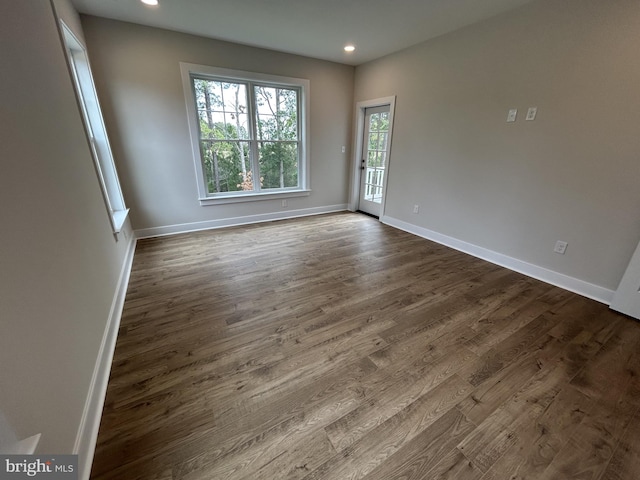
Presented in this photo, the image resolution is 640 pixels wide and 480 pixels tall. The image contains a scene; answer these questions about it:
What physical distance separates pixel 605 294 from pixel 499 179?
1.39 m

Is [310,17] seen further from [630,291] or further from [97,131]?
[630,291]

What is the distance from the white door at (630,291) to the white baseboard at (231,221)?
382 centimetres

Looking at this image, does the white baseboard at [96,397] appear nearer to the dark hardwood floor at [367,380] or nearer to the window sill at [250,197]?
the dark hardwood floor at [367,380]

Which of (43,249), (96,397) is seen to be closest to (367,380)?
(96,397)

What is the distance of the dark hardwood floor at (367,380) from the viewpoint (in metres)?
1.13

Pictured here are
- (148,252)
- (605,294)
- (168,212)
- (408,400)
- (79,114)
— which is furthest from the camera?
(168,212)

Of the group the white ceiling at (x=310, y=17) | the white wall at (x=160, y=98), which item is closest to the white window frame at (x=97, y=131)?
the white wall at (x=160, y=98)

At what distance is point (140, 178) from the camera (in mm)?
3422

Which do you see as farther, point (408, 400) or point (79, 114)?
point (79, 114)

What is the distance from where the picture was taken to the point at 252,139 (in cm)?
399

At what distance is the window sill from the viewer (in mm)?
3938

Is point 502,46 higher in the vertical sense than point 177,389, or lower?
higher

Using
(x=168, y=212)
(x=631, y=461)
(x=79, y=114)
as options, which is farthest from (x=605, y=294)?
(x=168, y=212)

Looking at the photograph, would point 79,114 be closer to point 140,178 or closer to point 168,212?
point 140,178
